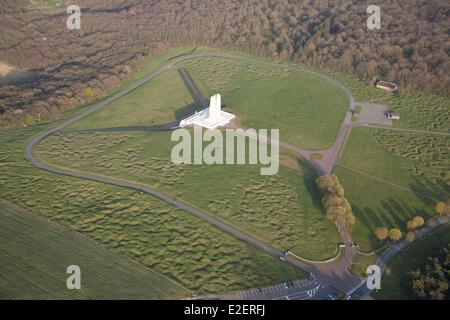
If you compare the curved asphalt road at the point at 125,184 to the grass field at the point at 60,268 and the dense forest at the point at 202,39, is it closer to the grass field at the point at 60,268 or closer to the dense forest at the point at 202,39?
the dense forest at the point at 202,39

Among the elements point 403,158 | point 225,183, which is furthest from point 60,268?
point 403,158

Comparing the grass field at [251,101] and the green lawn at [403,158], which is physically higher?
the grass field at [251,101]

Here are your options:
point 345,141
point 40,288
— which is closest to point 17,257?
point 40,288

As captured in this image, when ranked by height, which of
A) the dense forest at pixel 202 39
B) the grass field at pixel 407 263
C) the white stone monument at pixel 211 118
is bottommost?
the grass field at pixel 407 263

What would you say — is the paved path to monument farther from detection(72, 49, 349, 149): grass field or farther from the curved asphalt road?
detection(72, 49, 349, 149): grass field

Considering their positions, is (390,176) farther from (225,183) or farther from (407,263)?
(225,183)

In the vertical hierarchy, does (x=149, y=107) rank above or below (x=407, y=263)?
above

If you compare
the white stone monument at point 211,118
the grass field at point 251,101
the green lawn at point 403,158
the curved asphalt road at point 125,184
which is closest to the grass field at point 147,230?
the curved asphalt road at point 125,184
